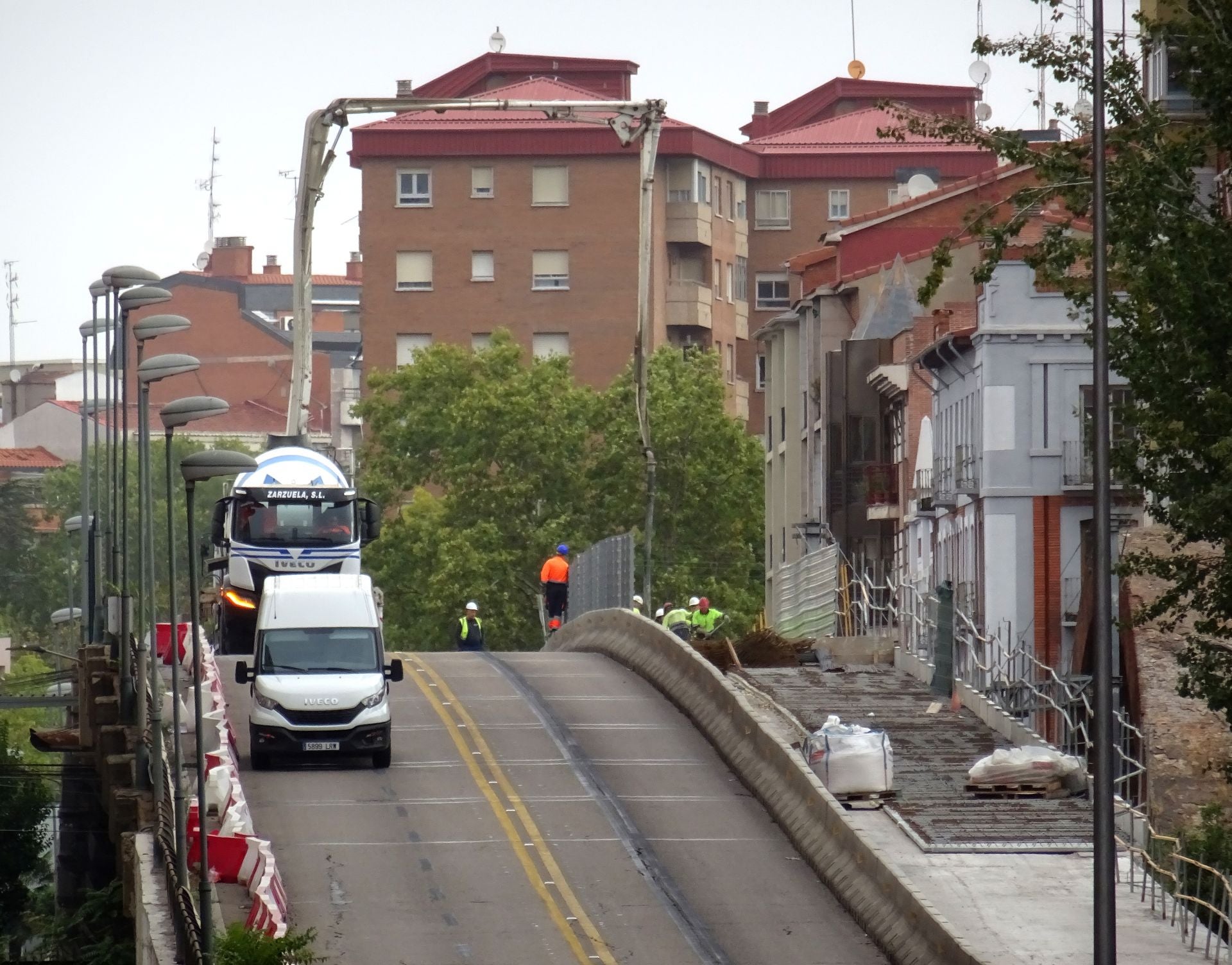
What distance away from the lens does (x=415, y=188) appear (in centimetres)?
10738

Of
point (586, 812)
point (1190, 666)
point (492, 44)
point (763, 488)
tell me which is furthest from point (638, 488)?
point (1190, 666)

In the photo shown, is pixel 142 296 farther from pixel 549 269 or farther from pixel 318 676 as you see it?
pixel 549 269

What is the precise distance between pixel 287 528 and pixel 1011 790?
1722 cm

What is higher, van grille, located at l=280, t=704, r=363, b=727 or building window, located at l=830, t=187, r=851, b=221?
building window, located at l=830, t=187, r=851, b=221

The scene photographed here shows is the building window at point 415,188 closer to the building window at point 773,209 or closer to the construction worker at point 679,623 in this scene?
the building window at point 773,209

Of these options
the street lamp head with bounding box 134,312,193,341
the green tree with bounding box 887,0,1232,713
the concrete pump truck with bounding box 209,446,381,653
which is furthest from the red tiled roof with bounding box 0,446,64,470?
the green tree with bounding box 887,0,1232,713

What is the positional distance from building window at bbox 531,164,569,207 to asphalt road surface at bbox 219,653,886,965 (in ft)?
221

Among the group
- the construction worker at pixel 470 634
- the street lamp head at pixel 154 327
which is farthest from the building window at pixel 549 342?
the street lamp head at pixel 154 327

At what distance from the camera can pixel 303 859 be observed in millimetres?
29453

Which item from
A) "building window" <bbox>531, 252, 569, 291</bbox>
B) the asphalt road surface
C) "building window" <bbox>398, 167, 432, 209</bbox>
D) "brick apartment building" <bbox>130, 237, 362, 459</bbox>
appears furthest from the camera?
"brick apartment building" <bbox>130, 237, 362, 459</bbox>

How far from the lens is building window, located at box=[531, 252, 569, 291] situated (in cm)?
10731

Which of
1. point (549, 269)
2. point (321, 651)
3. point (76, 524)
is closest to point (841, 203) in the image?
point (549, 269)

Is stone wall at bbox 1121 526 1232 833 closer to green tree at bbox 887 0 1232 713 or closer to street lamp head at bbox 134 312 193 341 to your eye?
green tree at bbox 887 0 1232 713

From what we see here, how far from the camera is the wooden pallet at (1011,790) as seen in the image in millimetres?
33656
